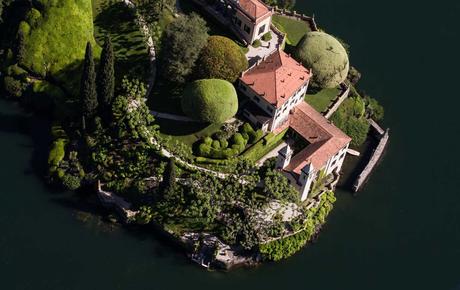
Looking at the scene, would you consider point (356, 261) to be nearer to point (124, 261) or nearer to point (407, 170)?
point (407, 170)

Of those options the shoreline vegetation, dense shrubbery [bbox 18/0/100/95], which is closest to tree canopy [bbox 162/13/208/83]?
the shoreline vegetation

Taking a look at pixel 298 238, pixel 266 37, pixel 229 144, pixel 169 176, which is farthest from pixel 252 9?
pixel 298 238

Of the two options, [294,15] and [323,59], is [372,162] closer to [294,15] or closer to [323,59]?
[323,59]

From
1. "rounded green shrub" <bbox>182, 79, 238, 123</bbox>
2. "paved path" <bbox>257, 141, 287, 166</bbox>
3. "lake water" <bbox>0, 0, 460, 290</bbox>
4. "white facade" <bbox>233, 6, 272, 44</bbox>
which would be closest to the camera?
"lake water" <bbox>0, 0, 460, 290</bbox>

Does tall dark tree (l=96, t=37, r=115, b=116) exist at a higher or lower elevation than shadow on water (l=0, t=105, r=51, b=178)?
higher

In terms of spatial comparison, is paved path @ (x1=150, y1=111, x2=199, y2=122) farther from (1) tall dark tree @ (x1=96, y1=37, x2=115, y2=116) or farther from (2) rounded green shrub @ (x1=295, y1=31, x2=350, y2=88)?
(2) rounded green shrub @ (x1=295, y1=31, x2=350, y2=88)

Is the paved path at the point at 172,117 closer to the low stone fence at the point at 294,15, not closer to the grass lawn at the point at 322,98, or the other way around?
the grass lawn at the point at 322,98

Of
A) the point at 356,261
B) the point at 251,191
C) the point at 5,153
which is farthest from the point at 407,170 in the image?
the point at 5,153
